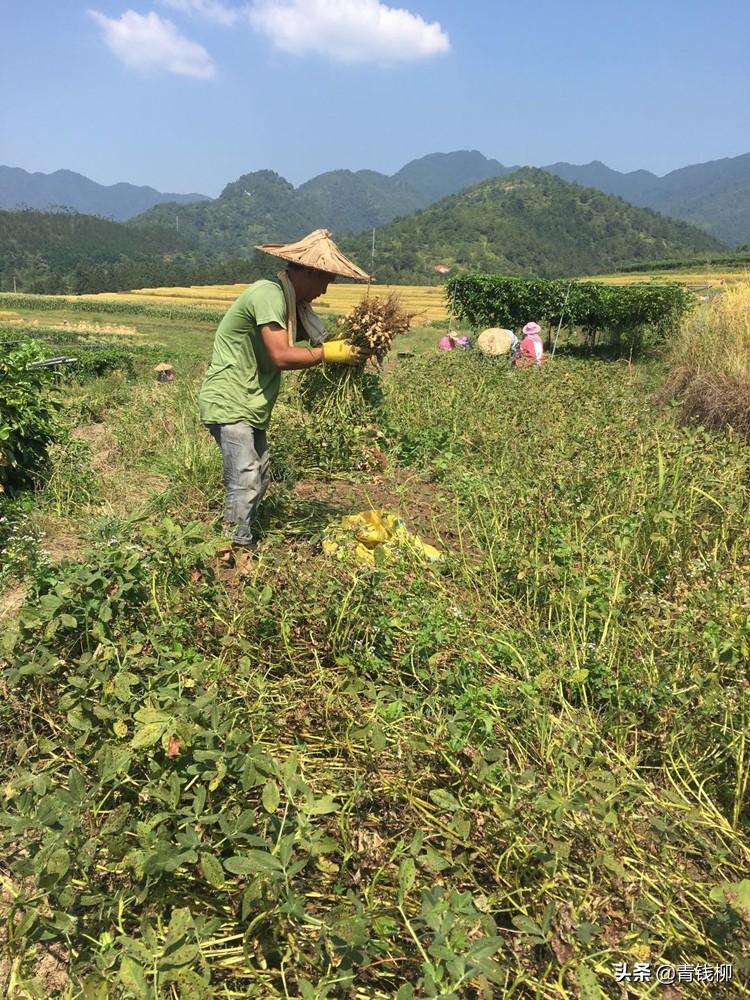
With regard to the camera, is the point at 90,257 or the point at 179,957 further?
the point at 90,257

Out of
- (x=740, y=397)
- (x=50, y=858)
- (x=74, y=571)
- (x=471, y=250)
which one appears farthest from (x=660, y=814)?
(x=471, y=250)

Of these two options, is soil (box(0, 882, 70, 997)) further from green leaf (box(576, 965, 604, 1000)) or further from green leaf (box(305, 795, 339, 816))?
green leaf (box(576, 965, 604, 1000))

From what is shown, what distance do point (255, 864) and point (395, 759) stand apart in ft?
2.09

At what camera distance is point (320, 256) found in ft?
10.3

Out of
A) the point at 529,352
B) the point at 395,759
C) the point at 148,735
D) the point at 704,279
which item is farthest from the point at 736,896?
the point at 704,279

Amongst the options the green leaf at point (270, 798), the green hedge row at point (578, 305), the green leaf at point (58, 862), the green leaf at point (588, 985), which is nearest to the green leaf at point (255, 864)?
the green leaf at point (270, 798)

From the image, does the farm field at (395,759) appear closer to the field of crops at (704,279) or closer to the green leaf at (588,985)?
the green leaf at (588,985)

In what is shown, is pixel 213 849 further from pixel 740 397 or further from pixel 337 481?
pixel 740 397

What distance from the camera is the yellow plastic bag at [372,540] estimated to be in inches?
105

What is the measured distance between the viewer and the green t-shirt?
3.18 metres

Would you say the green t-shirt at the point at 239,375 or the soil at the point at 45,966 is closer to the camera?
the soil at the point at 45,966

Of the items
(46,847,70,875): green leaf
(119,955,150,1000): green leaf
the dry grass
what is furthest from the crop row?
(119,955,150,1000): green leaf

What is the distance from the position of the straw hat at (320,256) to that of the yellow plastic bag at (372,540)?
3.93ft

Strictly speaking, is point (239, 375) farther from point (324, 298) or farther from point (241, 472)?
point (324, 298)
